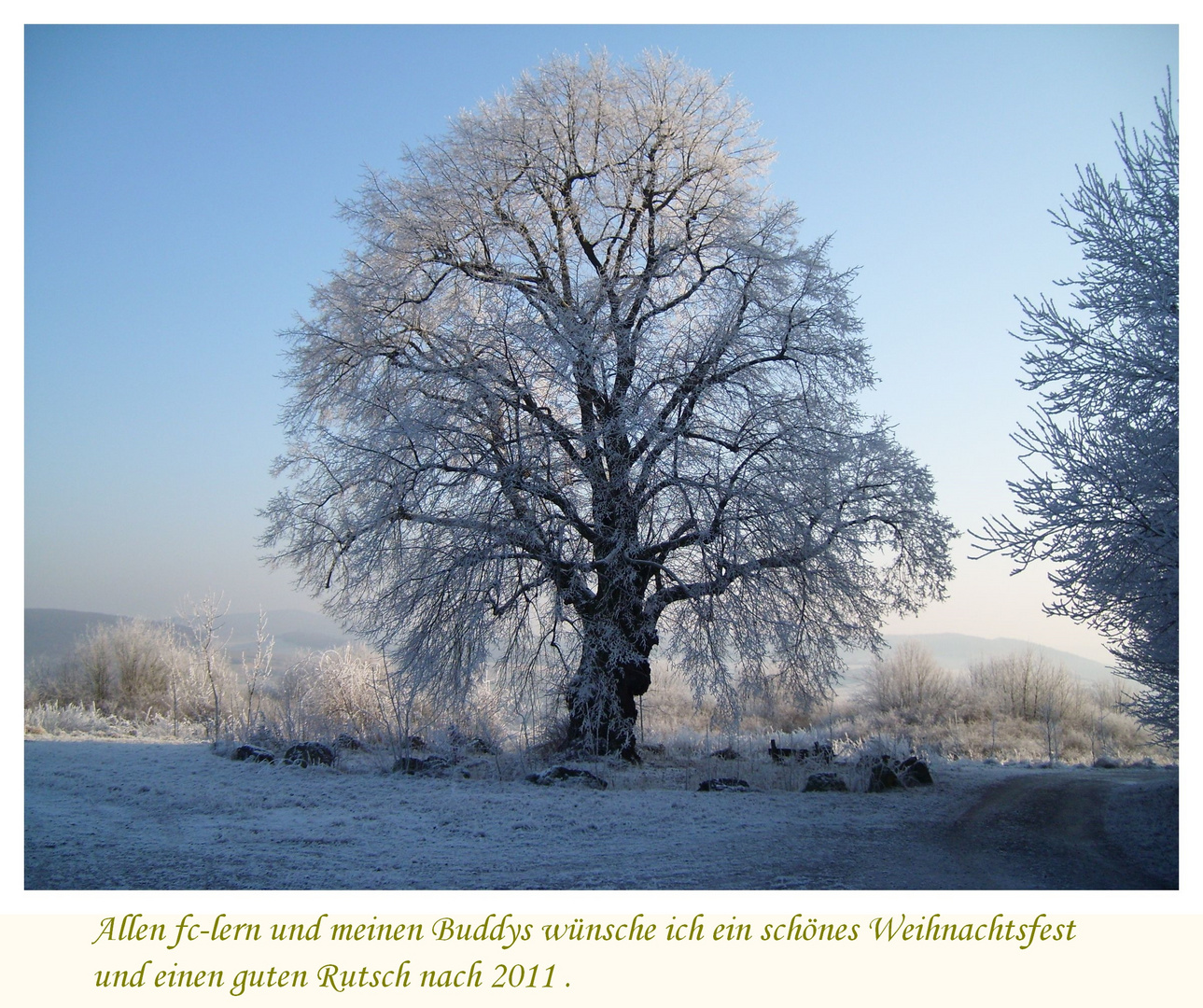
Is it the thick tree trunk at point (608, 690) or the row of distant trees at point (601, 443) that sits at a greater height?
the row of distant trees at point (601, 443)

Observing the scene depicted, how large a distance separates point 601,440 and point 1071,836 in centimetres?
599

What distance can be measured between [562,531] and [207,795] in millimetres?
A: 4766

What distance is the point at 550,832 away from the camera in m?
6.34

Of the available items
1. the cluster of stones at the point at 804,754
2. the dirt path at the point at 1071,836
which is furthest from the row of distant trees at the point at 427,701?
the dirt path at the point at 1071,836

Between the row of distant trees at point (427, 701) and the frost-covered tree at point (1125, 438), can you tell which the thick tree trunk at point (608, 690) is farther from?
the frost-covered tree at point (1125, 438)

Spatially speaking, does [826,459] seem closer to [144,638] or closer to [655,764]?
[655,764]

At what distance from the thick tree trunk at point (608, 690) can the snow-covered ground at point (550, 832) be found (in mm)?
1300

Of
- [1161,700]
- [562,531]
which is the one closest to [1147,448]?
[1161,700]

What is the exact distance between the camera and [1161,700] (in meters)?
6.36

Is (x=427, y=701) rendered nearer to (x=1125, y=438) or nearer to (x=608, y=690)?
(x=608, y=690)

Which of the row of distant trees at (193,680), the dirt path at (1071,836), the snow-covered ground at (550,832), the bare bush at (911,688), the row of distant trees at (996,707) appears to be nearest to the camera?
the snow-covered ground at (550,832)

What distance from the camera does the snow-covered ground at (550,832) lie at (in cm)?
504

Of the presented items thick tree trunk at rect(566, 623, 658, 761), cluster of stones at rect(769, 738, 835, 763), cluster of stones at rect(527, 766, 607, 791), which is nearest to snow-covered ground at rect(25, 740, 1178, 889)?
cluster of stones at rect(527, 766, 607, 791)

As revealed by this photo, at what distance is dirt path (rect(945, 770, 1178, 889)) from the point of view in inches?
206
